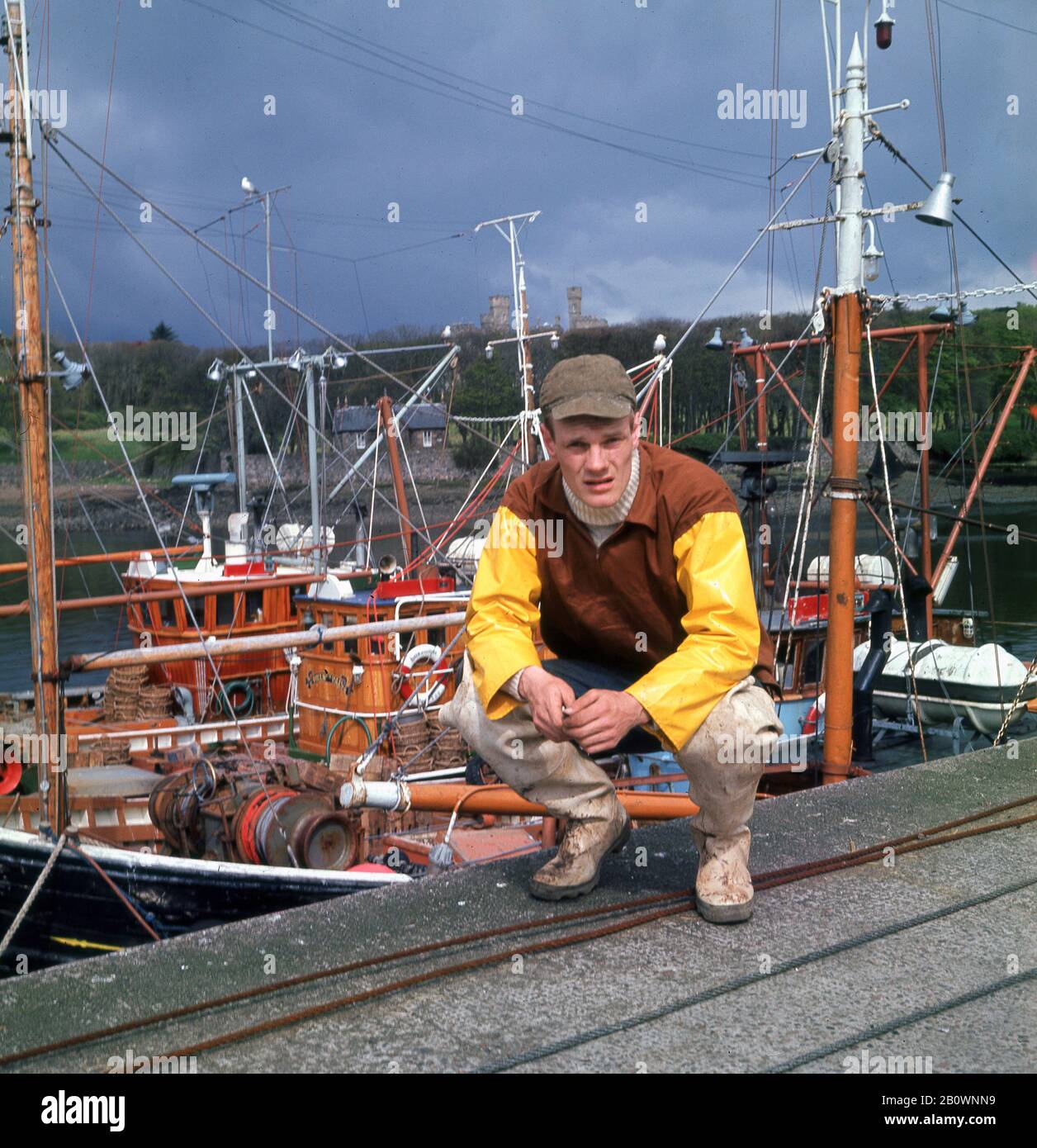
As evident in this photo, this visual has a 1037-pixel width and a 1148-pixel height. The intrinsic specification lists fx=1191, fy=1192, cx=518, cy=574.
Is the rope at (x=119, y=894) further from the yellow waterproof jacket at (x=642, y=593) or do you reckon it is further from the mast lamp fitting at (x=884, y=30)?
the mast lamp fitting at (x=884, y=30)

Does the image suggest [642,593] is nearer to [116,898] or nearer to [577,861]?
[577,861]

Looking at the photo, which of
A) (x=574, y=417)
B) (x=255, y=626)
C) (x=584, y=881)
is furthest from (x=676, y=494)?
(x=255, y=626)

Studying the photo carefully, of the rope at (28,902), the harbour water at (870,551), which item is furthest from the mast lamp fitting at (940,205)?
the harbour water at (870,551)

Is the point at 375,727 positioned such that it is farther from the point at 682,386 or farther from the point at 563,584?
the point at 682,386

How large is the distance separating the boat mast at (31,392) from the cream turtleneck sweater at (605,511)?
5.89 m

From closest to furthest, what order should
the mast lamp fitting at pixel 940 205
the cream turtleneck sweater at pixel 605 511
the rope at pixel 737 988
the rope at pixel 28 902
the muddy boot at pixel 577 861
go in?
the rope at pixel 737 988
the cream turtleneck sweater at pixel 605 511
the muddy boot at pixel 577 861
the rope at pixel 28 902
the mast lamp fitting at pixel 940 205

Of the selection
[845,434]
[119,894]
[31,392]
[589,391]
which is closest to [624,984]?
[589,391]

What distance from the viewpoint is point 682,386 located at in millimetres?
53688

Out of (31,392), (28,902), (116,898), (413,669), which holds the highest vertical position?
(31,392)

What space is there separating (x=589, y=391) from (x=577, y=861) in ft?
4.36

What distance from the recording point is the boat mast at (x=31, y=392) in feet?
26.6

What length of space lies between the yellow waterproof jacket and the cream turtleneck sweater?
18 mm

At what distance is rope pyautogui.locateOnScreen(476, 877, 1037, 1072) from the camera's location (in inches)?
97.0

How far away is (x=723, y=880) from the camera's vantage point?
3.21m
